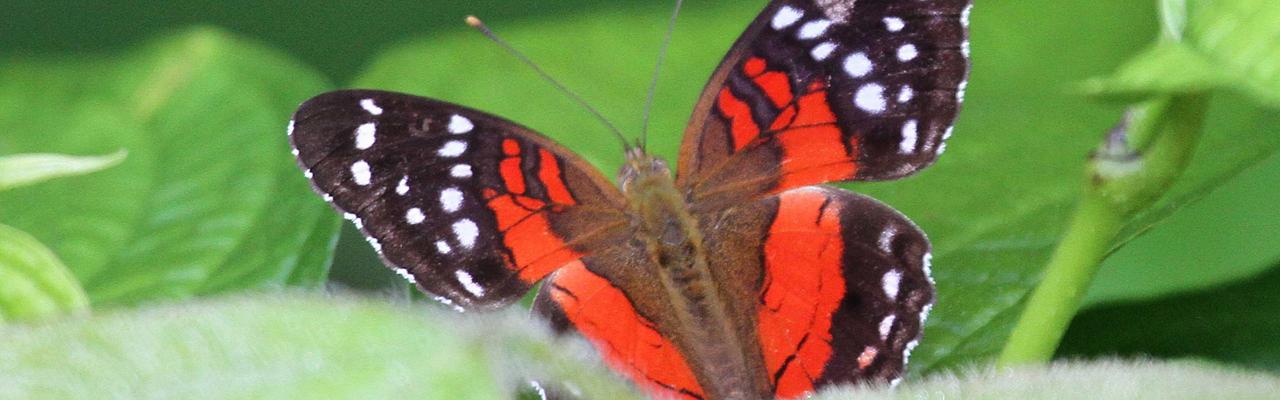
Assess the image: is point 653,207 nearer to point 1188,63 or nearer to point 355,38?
point 1188,63

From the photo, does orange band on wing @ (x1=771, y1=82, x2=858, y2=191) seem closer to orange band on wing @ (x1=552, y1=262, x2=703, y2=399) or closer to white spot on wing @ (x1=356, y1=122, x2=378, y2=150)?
orange band on wing @ (x1=552, y1=262, x2=703, y2=399)

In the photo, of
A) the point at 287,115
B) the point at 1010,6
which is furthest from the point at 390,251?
the point at 1010,6

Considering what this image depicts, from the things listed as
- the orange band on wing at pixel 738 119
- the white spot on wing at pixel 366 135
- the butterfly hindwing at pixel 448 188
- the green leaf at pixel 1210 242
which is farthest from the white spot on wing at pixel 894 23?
the green leaf at pixel 1210 242

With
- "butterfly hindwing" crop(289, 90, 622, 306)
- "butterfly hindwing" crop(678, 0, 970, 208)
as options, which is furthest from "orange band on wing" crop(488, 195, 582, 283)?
"butterfly hindwing" crop(678, 0, 970, 208)

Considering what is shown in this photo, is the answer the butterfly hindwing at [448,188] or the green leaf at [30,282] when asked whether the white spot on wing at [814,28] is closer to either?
the butterfly hindwing at [448,188]

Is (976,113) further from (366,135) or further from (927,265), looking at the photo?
(366,135)

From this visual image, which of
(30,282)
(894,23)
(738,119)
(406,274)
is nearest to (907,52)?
(894,23)
